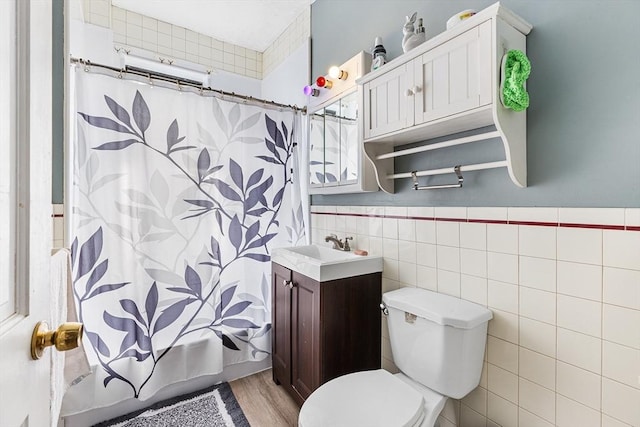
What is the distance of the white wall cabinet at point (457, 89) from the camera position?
102cm

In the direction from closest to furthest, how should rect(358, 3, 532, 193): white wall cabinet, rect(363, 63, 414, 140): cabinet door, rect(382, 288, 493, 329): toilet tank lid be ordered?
1. rect(358, 3, 532, 193): white wall cabinet
2. rect(382, 288, 493, 329): toilet tank lid
3. rect(363, 63, 414, 140): cabinet door

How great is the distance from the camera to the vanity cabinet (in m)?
1.51

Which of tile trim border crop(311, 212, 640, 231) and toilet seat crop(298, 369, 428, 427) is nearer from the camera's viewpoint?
tile trim border crop(311, 212, 640, 231)

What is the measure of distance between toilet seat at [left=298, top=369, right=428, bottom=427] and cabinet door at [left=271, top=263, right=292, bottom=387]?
614 mm

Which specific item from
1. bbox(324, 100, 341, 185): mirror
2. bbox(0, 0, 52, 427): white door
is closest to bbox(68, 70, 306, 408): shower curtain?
bbox(324, 100, 341, 185): mirror

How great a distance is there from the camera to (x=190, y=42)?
2.73m

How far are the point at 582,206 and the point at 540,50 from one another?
1.88ft

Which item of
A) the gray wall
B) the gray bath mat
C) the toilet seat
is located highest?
the gray wall

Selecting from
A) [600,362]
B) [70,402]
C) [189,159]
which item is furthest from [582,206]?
[70,402]

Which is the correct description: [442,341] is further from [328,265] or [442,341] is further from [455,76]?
[455,76]

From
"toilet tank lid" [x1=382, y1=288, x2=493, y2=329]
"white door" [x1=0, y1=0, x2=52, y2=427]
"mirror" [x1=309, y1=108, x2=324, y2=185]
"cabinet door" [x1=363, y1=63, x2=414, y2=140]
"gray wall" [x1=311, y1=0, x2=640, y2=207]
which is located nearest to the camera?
"white door" [x1=0, y1=0, x2=52, y2=427]

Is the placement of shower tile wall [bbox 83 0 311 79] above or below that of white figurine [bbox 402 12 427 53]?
above

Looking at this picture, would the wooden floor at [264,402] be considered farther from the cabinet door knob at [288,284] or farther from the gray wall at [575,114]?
the gray wall at [575,114]

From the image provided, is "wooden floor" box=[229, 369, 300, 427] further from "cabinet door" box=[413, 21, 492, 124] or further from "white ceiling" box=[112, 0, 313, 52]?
"white ceiling" box=[112, 0, 313, 52]
